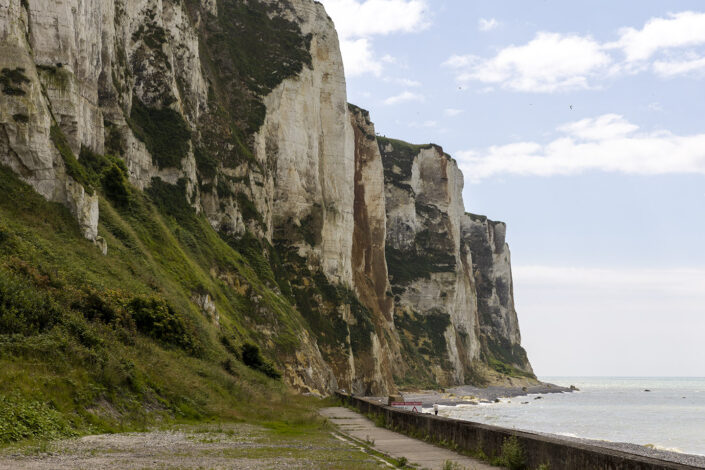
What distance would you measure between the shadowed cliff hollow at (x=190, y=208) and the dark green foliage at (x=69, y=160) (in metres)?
0.13

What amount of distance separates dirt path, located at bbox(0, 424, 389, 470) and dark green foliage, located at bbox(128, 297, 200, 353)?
33.7 ft

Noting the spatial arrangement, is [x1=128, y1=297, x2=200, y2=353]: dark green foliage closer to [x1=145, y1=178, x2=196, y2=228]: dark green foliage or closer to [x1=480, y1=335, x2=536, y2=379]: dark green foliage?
[x1=145, y1=178, x2=196, y2=228]: dark green foliage

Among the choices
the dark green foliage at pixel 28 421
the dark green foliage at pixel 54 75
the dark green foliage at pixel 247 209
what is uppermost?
the dark green foliage at pixel 54 75

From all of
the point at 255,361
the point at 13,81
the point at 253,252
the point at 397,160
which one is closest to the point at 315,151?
the point at 253,252

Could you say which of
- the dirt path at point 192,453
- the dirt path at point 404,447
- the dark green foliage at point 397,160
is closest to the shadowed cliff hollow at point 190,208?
the dirt path at point 192,453

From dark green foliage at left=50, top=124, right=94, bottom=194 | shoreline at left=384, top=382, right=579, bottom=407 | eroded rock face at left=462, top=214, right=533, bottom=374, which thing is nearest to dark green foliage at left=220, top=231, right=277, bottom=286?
shoreline at left=384, top=382, right=579, bottom=407

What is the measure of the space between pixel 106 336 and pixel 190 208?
3029cm

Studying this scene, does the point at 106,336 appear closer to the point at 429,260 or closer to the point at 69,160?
the point at 69,160

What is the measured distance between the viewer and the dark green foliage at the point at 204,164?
200 ft

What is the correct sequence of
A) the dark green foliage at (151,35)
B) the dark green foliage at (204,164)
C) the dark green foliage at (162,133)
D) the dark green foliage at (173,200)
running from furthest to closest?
the dark green foliage at (204,164)
the dark green foliage at (151,35)
the dark green foliage at (162,133)
the dark green foliage at (173,200)

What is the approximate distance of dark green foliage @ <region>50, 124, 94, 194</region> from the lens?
36.1 m

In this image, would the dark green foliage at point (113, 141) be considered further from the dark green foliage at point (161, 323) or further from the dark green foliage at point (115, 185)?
the dark green foliage at point (161, 323)

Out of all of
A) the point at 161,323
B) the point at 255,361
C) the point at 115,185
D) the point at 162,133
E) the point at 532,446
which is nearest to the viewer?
the point at 532,446

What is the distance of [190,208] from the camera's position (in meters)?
56.0
